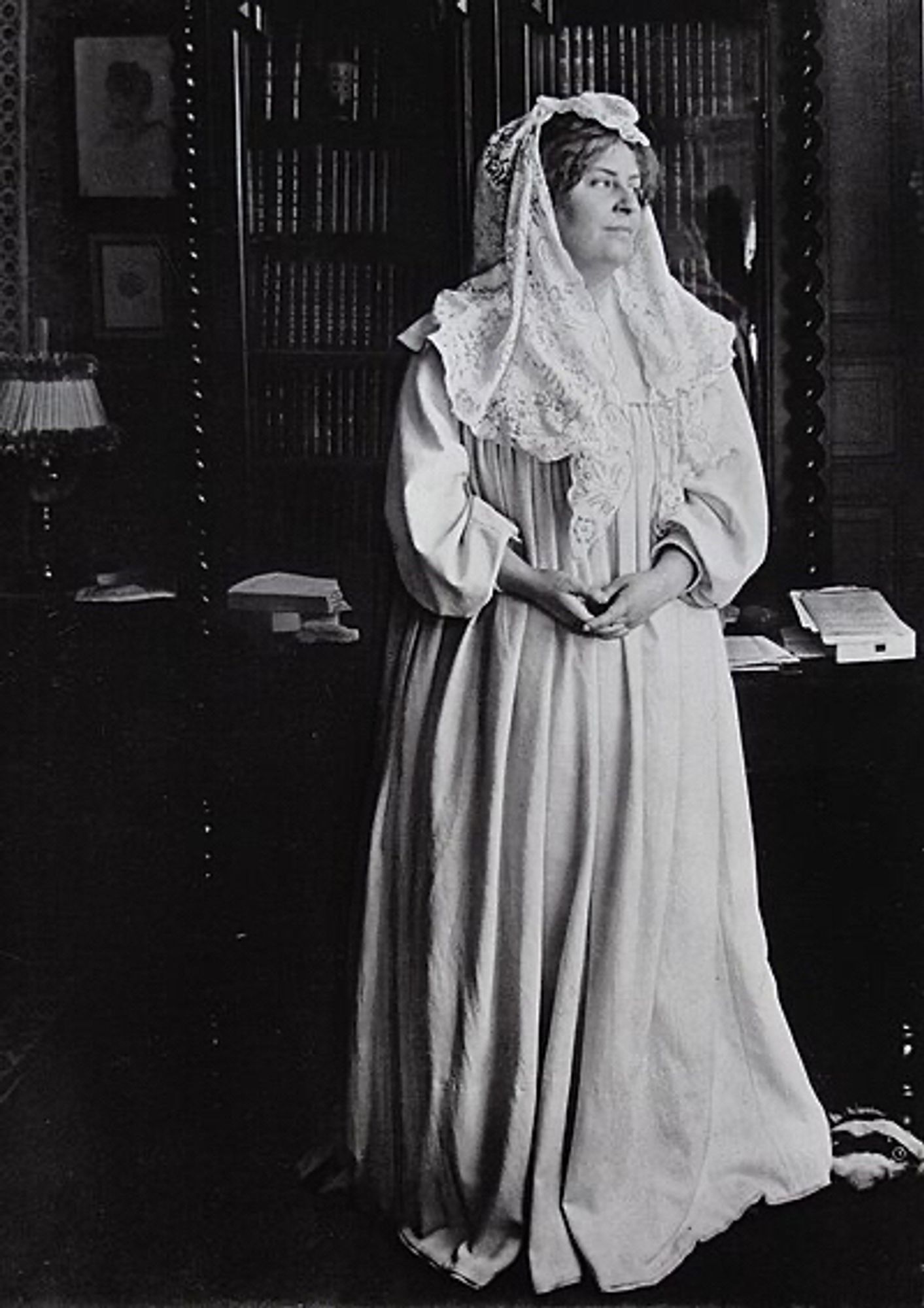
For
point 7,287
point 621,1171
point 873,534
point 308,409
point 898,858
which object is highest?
point 7,287

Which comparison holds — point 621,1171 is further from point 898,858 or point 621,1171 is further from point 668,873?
point 898,858

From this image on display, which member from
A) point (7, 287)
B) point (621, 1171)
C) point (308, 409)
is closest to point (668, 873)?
point (621, 1171)

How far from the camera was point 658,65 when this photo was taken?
2256 millimetres

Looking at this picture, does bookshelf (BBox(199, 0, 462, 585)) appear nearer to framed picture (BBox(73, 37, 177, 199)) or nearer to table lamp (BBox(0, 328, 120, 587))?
framed picture (BBox(73, 37, 177, 199))

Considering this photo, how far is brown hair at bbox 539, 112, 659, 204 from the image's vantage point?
1964 millimetres

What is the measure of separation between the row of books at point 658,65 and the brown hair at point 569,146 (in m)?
0.28

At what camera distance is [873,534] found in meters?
2.32

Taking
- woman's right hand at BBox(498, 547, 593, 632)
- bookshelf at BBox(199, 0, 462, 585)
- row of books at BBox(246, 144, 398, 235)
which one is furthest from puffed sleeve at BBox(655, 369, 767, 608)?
row of books at BBox(246, 144, 398, 235)

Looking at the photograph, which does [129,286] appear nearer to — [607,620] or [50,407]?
[50,407]

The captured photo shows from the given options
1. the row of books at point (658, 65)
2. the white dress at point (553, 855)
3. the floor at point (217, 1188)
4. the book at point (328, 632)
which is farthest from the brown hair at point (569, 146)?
the floor at point (217, 1188)

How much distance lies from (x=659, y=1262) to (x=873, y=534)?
37.0 inches

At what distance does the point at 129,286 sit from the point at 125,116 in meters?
0.23

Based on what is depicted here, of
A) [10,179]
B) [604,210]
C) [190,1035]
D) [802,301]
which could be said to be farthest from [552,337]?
[190,1035]

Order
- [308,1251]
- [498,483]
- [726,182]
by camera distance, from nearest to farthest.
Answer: [498,483], [308,1251], [726,182]
